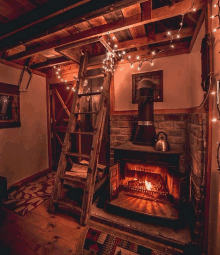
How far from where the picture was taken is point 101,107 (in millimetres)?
2336

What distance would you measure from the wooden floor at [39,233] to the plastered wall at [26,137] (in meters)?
1.17

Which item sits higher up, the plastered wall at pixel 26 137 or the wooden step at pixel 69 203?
the plastered wall at pixel 26 137

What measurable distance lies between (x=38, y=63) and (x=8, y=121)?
1.64 metres

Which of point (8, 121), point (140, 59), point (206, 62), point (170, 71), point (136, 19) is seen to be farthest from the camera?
point (8, 121)

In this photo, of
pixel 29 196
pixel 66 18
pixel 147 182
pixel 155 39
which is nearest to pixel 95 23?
pixel 66 18

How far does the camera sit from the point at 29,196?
112 inches

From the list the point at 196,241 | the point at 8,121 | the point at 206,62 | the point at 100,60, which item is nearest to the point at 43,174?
the point at 8,121

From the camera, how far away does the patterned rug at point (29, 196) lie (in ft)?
8.18

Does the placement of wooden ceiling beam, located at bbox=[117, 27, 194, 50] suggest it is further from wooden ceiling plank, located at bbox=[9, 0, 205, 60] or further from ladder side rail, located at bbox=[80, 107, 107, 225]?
ladder side rail, located at bbox=[80, 107, 107, 225]

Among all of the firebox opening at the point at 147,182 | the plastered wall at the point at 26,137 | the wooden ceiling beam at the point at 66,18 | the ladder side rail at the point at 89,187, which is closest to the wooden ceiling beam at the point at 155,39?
the wooden ceiling beam at the point at 66,18

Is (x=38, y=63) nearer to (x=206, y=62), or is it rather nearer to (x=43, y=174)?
(x=43, y=174)

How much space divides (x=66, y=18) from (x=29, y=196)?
11.1 feet

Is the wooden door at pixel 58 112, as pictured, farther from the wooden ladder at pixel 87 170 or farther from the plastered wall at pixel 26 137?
the wooden ladder at pixel 87 170

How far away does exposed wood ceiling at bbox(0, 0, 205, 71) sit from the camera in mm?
1621
